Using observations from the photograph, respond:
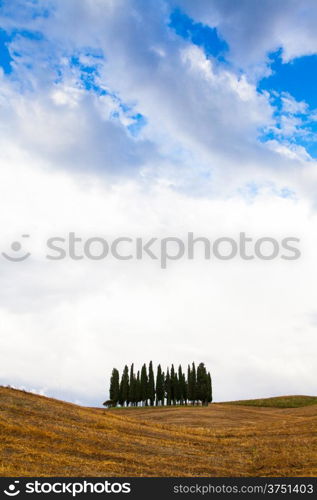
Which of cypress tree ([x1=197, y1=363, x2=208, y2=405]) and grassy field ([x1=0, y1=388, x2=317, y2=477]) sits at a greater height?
cypress tree ([x1=197, y1=363, x2=208, y2=405])

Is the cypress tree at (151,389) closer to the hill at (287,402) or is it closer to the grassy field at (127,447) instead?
the hill at (287,402)

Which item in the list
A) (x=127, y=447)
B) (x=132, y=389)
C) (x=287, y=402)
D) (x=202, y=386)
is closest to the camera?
(x=127, y=447)

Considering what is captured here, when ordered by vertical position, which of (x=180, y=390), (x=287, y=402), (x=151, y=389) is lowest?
(x=287, y=402)

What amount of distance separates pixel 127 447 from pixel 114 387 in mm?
80841

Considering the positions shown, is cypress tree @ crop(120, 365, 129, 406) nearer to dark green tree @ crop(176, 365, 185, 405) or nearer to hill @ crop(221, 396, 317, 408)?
dark green tree @ crop(176, 365, 185, 405)

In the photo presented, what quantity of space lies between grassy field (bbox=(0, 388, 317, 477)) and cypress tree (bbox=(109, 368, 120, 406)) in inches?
2677

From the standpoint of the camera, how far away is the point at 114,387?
10388 centimetres

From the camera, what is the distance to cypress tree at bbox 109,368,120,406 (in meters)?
103

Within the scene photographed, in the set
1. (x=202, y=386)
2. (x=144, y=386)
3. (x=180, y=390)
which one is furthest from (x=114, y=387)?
(x=202, y=386)

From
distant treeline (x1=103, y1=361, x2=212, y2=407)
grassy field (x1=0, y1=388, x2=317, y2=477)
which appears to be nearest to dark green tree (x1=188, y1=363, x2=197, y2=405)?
distant treeline (x1=103, y1=361, x2=212, y2=407)

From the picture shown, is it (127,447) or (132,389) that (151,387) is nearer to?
(132,389)

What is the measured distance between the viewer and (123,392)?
102688 millimetres

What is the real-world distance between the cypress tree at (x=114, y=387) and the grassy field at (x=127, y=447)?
223 feet
